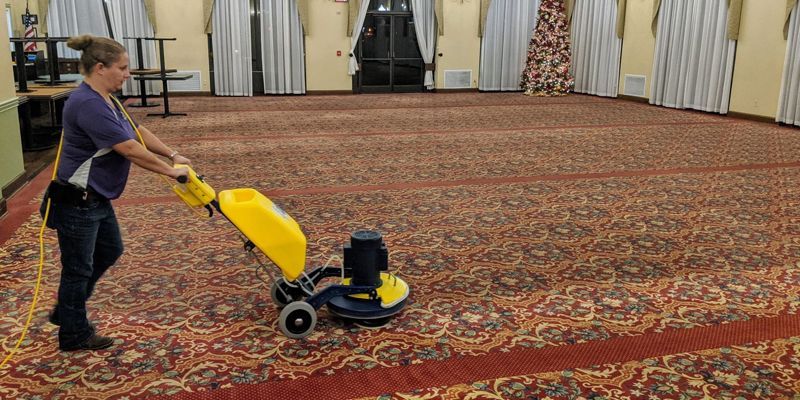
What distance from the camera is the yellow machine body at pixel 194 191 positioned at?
2.59 m

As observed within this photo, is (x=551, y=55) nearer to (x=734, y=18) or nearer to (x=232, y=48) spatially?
(x=734, y=18)

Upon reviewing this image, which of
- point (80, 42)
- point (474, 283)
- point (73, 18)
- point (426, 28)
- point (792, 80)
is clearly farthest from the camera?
point (426, 28)

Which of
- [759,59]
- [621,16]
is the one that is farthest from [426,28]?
[759,59]

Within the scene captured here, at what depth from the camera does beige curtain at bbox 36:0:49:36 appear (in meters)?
13.3

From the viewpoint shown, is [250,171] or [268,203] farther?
[250,171]

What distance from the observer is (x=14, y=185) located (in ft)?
18.4

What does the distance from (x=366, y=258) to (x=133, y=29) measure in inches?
508

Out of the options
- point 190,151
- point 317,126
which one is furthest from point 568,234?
point 317,126

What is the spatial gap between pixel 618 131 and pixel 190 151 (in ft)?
19.5

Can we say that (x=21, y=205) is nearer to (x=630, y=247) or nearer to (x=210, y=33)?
(x=630, y=247)

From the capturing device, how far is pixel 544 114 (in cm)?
1155

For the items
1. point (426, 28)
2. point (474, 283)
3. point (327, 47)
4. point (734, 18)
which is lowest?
point (474, 283)

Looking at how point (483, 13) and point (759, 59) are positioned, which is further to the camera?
point (483, 13)

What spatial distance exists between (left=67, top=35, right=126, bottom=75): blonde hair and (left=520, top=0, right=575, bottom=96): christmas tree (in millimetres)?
13625
